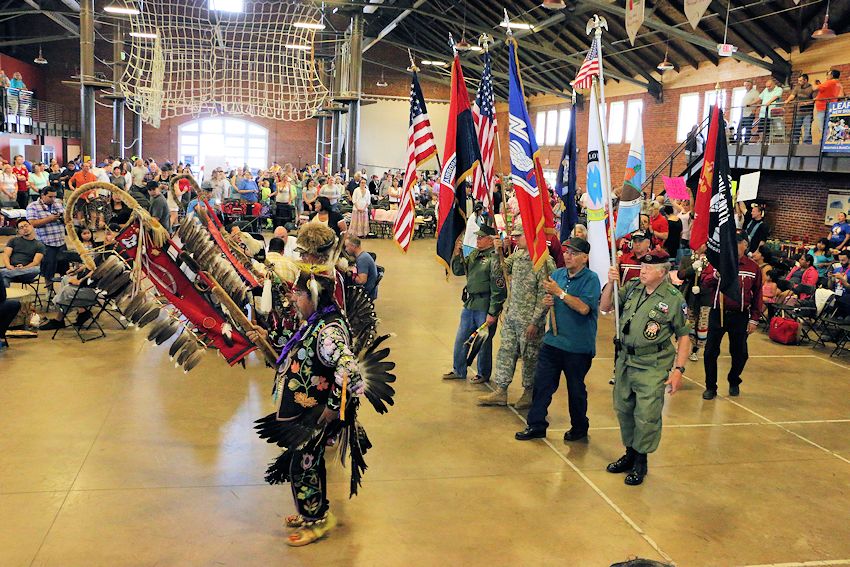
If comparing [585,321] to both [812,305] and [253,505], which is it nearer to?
[253,505]

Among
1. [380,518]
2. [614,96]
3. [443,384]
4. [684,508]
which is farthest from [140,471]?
[614,96]

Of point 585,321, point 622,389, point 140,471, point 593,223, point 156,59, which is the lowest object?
point 140,471

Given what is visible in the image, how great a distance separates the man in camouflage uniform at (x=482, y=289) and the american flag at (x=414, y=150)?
0.69m

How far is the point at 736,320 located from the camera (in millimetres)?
7520

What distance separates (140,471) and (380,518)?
1767 millimetres

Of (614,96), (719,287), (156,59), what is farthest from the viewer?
(614,96)

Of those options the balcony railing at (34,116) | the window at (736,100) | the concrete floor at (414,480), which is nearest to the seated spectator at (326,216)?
the concrete floor at (414,480)

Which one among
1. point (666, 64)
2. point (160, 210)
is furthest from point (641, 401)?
point (666, 64)

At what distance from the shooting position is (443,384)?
7523mm

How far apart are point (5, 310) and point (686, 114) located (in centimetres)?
2036

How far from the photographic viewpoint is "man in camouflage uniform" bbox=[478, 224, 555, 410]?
6281 millimetres

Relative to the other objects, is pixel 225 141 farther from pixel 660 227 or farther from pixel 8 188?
pixel 660 227

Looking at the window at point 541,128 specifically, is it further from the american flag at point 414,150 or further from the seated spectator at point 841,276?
the american flag at point 414,150

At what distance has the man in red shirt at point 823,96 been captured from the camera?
47.7ft
